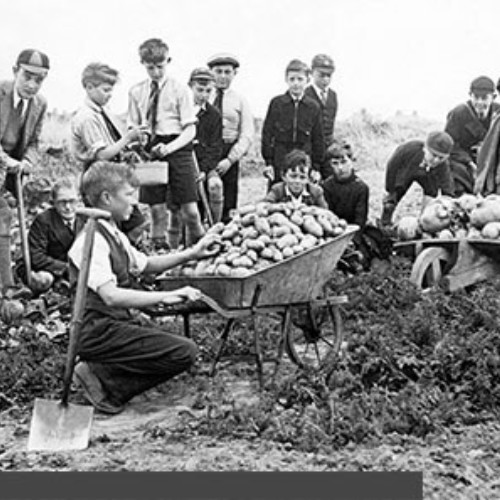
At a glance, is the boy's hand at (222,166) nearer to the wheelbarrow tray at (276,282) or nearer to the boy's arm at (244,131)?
the boy's arm at (244,131)

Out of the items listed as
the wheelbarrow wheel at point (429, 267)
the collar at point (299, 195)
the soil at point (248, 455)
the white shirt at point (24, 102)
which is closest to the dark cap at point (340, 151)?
the collar at point (299, 195)

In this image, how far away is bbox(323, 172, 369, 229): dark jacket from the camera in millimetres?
8609

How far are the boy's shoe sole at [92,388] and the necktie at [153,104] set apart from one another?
3265 mm

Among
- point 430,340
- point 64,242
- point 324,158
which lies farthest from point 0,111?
point 430,340

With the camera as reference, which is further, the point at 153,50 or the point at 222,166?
the point at 222,166

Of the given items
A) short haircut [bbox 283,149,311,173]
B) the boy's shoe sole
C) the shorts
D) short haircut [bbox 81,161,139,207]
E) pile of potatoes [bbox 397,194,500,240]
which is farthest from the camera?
the shorts

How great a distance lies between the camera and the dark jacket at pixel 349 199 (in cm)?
861

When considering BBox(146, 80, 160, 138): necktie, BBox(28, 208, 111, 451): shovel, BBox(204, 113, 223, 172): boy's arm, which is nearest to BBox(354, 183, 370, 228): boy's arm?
BBox(204, 113, 223, 172): boy's arm

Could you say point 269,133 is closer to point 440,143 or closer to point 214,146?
point 214,146

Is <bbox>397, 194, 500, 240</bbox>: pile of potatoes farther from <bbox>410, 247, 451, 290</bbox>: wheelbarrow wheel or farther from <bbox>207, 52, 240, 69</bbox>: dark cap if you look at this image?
<bbox>207, 52, 240, 69</bbox>: dark cap

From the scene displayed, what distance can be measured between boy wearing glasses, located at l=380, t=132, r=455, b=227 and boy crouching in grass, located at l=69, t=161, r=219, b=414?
3856mm

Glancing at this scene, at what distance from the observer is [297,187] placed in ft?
25.8

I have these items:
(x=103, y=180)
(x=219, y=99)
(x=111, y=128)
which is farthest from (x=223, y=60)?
(x=103, y=180)

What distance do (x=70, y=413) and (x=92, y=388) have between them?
0.49 metres
